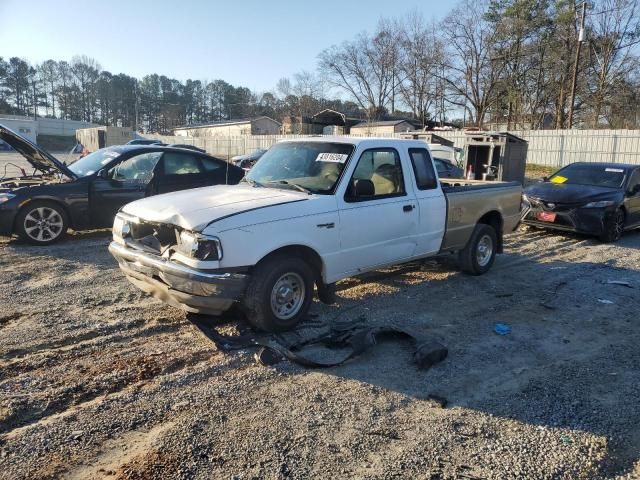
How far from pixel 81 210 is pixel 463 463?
Answer: 24.1 ft

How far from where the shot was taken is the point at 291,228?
4.64 m

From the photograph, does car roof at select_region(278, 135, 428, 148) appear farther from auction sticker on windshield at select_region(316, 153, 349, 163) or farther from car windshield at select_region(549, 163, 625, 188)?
car windshield at select_region(549, 163, 625, 188)

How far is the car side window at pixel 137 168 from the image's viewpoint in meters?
8.77

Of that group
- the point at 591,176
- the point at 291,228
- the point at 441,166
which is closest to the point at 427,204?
the point at 291,228

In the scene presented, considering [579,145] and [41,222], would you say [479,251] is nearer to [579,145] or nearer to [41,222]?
[41,222]

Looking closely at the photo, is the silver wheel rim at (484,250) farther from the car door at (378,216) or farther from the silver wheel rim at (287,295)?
the silver wheel rim at (287,295)

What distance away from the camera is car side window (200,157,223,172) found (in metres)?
9.74

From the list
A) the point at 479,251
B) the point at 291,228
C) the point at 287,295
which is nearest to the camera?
the point at 291,228

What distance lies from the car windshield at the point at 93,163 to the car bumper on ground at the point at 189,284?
4718 millimetres

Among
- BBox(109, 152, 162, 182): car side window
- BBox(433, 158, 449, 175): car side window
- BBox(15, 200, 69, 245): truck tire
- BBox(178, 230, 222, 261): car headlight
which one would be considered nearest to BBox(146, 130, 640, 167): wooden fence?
BBox(433, 158, 449, 175): car side window

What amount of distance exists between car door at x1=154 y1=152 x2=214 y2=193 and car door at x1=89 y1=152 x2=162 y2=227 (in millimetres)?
161

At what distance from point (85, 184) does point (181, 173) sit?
167cm

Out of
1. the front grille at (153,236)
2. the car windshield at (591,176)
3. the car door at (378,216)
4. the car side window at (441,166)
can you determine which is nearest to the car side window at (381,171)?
the car door at (378,216)

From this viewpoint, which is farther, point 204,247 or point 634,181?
point 634,181
